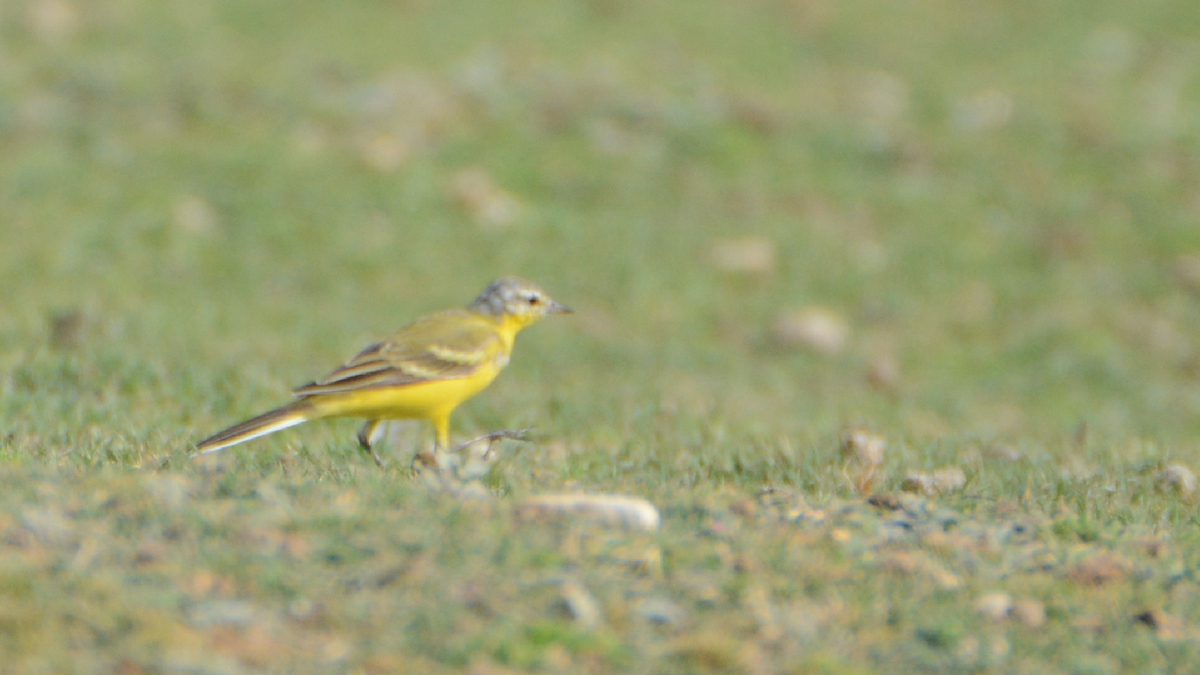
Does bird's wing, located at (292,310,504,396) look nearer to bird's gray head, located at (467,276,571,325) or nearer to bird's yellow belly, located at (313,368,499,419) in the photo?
bird's yellow belly, located at (313,368,499,419)

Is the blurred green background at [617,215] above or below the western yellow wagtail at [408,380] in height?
above

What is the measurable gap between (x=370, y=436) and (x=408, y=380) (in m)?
0.59

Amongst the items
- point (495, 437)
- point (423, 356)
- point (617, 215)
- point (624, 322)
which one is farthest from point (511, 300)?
point (617, 215)

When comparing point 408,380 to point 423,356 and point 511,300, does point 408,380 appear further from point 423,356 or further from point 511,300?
point 511,300

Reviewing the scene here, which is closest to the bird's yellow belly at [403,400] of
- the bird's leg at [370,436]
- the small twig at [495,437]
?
the bird's leg at [370,436]

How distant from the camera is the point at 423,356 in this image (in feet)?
20.4

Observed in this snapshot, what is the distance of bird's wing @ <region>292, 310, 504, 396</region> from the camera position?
6.01 meters

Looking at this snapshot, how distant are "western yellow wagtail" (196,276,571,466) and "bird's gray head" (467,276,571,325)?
70mm

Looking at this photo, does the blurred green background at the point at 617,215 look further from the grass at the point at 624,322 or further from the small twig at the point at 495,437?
the small twig at the point at 495,437

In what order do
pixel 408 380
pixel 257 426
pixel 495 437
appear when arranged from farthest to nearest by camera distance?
pixel 408 380, pixel 495 437, pixel 257 426

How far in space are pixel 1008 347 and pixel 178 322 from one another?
22.9ft

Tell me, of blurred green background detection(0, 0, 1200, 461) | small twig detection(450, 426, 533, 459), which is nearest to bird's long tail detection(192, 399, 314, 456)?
small twig detection(450, 426, 533, 459)

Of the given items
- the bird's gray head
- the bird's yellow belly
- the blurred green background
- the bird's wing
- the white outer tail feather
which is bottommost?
the white outer tail feather

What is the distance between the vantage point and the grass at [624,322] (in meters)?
3.89
